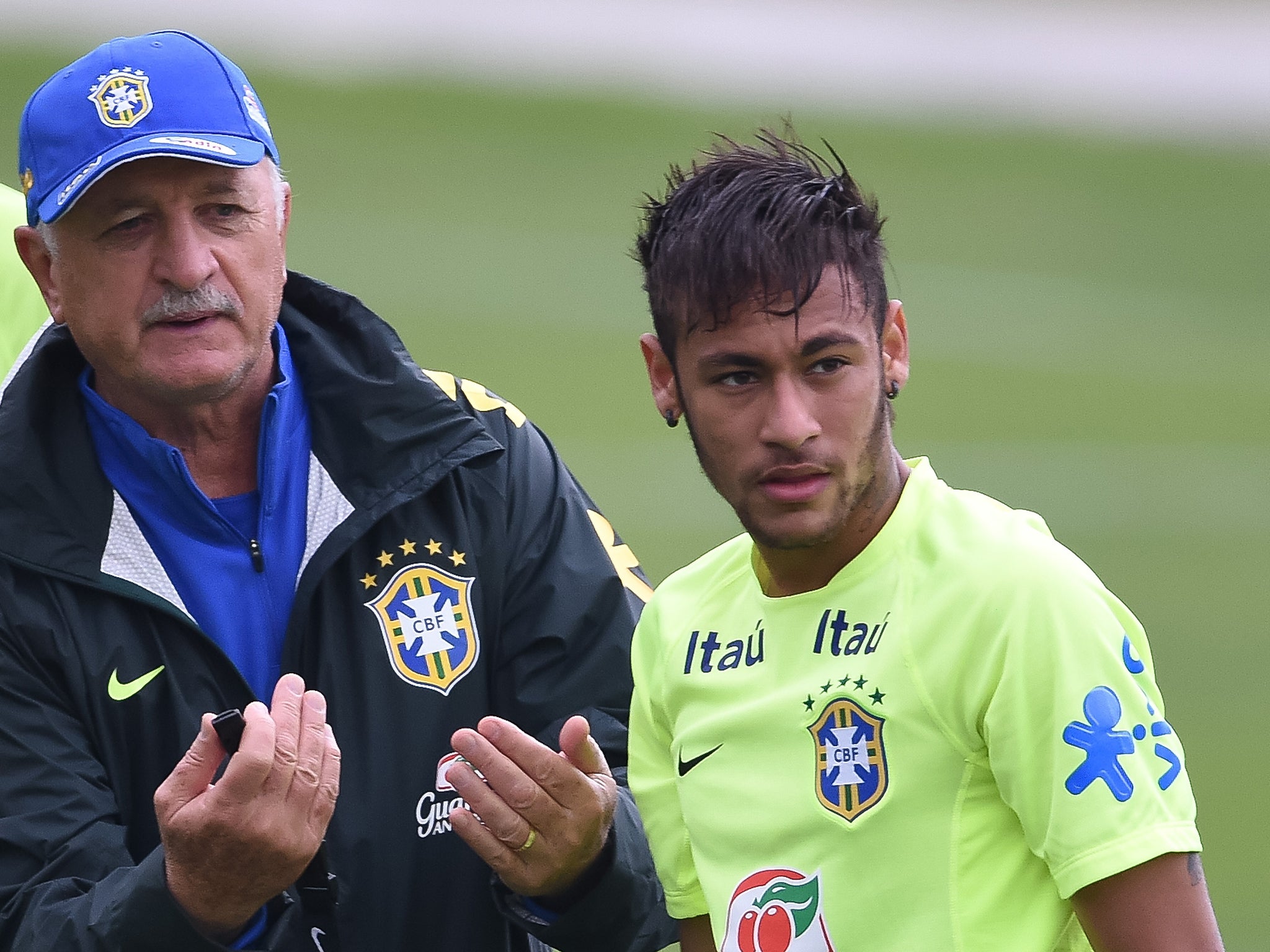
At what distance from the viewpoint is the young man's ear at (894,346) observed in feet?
7.86

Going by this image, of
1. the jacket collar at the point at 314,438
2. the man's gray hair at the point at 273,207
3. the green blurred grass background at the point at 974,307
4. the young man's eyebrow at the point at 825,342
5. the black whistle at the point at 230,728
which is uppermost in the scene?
the green blurred grass background at the point at 974,307

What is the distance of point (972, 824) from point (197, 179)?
1.49 meters

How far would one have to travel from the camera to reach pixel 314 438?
2953 mm

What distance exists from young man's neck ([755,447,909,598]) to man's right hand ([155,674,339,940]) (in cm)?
59

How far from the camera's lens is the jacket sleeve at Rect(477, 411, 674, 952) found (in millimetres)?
2863

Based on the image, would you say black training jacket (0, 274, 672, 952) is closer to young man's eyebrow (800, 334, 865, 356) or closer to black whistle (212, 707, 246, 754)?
black whistle (212, 707, 246, 754)

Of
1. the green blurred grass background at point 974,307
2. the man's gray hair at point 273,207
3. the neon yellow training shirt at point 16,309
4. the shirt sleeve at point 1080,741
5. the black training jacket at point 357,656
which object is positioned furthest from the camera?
the green blurred grass background at point 974,307

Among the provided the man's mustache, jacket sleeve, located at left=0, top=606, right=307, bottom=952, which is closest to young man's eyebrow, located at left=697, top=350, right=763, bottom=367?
the man's mustache

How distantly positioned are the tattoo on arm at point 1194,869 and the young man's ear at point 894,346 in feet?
2.17

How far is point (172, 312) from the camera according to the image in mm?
2797

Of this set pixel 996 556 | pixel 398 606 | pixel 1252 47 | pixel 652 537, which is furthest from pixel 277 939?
pixel 1252 47

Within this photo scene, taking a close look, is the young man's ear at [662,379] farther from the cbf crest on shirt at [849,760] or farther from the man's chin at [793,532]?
the cbf crest on shirt at [849,760]

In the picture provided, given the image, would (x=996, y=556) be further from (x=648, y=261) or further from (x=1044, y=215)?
(x=1044, y=215)

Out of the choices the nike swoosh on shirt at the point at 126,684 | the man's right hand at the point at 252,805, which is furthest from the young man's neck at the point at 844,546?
the nike swoosh on shirt at the point at 126,684
